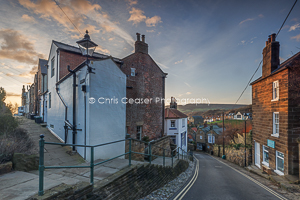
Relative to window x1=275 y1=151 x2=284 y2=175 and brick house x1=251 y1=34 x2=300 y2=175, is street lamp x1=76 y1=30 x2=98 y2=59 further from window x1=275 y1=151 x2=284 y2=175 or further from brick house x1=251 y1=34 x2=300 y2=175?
window x1=275 y1=151 x2=284 y2=175

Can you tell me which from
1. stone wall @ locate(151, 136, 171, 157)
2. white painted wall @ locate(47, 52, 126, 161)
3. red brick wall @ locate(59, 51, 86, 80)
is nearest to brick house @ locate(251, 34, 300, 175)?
stone wall @ locate(151, 136, 171, 157)

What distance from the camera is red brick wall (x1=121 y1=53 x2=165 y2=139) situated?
1376 centimetres

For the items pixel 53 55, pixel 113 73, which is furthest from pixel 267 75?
pixel 53 55

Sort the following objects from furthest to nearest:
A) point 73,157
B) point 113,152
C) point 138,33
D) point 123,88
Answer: point 138,33 < point 123,88 < point 113,152 < point 73,157

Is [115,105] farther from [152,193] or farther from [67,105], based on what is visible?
[152,193]

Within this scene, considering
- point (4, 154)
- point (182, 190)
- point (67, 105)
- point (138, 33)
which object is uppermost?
point (138, 33)

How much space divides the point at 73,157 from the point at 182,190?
5.45 m

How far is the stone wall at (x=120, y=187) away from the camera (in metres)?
2.95

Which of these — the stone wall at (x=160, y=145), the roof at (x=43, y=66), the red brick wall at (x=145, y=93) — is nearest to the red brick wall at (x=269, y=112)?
the stone wall at (x=160, y=145)

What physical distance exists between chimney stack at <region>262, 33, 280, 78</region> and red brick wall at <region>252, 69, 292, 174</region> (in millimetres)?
855

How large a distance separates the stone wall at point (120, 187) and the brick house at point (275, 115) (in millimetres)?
9033

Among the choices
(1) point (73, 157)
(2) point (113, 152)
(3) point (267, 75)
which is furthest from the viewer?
(3) point (267, 75)

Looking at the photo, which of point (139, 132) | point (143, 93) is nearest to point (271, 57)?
point (143, 93)

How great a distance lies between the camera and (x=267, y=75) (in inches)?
478
